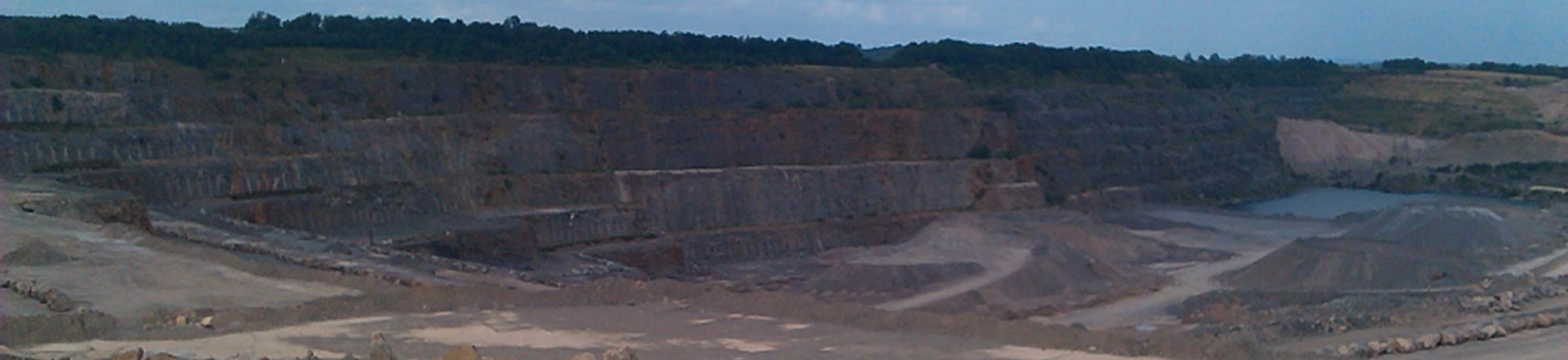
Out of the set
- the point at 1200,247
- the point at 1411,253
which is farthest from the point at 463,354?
the point at 1200,247

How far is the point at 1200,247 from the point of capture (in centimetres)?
5262

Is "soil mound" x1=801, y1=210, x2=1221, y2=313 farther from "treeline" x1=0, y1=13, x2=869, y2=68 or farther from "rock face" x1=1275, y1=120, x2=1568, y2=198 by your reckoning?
"rock face" x1=1275, y1=120, x2=1568, y2=198

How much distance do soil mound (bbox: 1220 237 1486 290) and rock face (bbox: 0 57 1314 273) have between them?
620 inches

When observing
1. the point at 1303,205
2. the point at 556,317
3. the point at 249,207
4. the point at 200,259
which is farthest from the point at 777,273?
the point at 1303,205

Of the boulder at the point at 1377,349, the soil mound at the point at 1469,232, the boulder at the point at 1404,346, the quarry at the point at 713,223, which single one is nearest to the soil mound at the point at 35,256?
the quarry at the point at 713,223

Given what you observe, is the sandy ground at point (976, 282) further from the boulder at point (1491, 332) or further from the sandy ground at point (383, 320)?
the boulder at point (1491, 332)

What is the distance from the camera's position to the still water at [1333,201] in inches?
2734

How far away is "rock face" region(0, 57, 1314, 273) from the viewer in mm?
36062

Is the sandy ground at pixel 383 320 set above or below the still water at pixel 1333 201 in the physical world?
above

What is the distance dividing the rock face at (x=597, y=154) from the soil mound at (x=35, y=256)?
9200mm

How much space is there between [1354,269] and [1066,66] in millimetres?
42640

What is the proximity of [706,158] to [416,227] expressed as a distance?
15.3 meters

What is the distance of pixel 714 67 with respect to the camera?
58.8 m

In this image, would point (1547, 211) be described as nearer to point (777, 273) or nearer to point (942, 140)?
point (942, 140)
